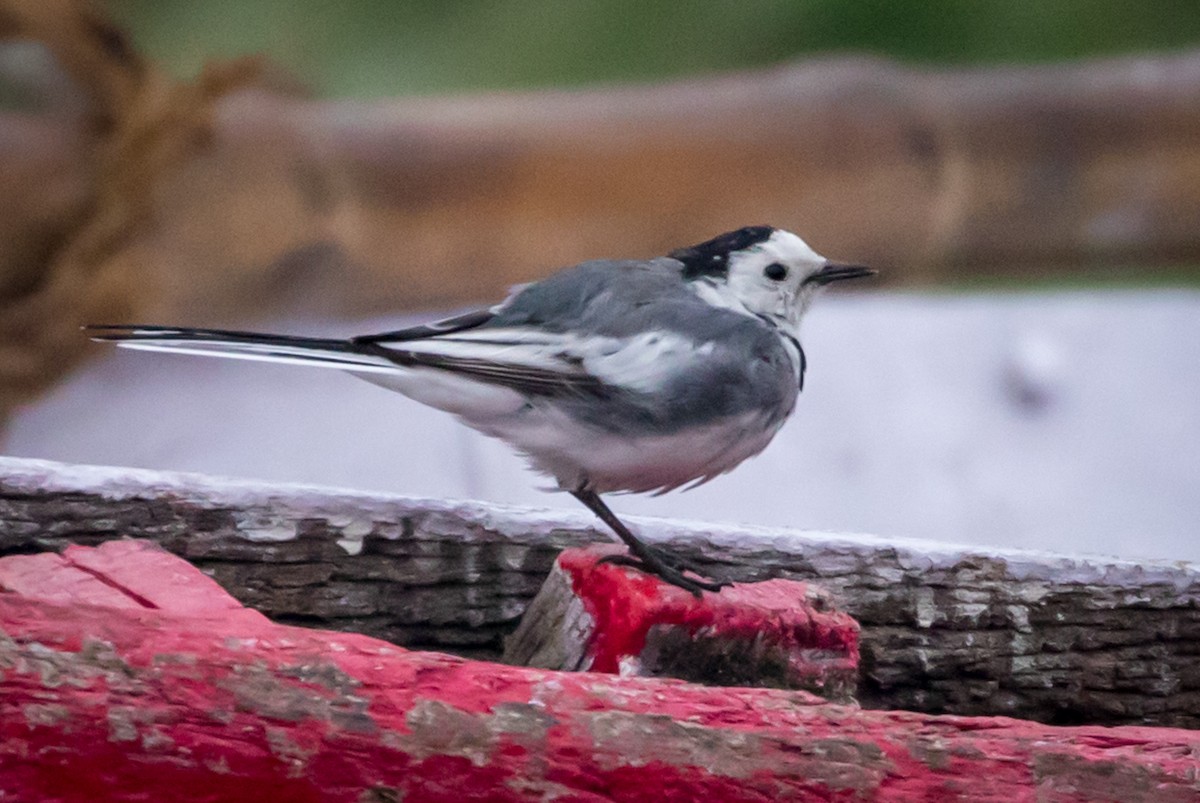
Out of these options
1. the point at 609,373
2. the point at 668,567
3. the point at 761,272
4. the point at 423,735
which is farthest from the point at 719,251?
the point at 423,735

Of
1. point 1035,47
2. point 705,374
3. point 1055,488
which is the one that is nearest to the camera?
point 705,374

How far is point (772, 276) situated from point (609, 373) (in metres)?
0.15

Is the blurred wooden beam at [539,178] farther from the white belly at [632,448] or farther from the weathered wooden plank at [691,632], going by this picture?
the weathered wooden plank at [691,632]

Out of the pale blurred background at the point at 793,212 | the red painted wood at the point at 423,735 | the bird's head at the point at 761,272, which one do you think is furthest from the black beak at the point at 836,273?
the pale blurred background at the point at 793,212

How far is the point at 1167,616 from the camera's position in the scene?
76 cm

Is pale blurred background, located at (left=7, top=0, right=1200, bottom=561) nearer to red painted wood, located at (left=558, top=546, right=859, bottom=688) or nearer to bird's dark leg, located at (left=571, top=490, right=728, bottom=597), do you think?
bird's dark leg, located at (left=571, top=490, right=728, bottom=597)

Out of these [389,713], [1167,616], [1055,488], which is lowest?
[389,713]

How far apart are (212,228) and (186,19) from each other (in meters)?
0.23

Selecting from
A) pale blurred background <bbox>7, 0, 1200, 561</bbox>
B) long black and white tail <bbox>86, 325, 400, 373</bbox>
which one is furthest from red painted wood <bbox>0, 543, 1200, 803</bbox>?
pale blurred background <bbox>7, 0, 1200, 561</bbox>

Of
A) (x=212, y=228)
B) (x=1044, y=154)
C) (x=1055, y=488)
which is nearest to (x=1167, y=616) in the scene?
(x=1055, y=488)

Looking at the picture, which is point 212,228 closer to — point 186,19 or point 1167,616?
point 186,19

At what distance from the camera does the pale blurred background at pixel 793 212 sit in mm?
1407

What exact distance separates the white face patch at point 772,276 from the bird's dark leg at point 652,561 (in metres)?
0.17

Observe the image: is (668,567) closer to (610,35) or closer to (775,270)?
(775,270)
